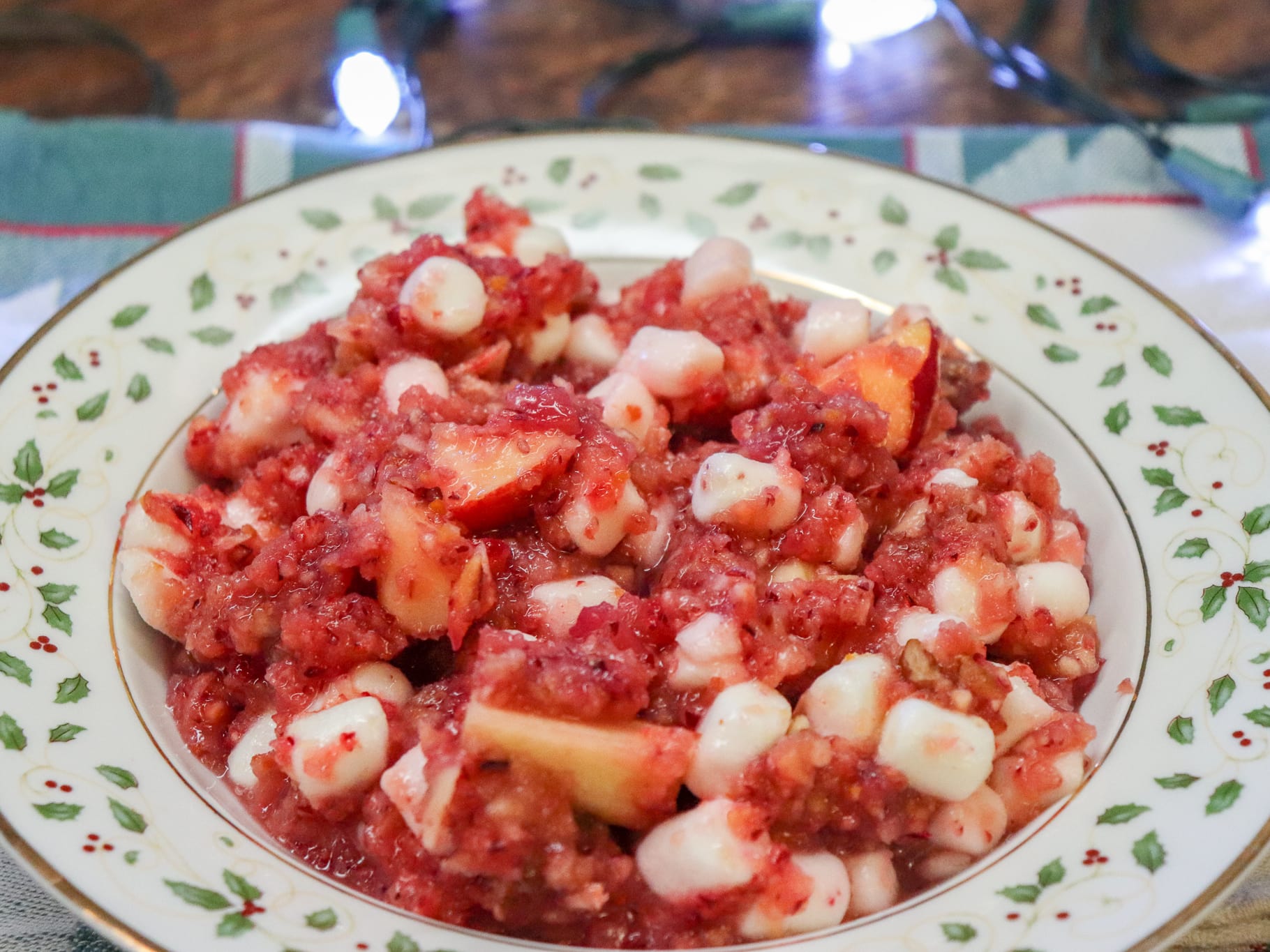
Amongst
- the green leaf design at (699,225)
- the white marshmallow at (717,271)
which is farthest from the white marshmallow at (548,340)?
the green leaf design at (699,225)

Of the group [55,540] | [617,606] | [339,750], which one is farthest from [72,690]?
[617,606]

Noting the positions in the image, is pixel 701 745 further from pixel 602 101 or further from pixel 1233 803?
pixel 602 101

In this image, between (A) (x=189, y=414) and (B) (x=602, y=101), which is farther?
(B) (x=602, y=101)

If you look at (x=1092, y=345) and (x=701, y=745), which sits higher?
(x=1092, y=345)

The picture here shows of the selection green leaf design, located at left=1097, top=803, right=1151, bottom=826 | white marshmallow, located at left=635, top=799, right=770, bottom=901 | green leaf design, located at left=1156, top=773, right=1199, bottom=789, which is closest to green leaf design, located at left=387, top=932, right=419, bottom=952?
white marshmallow, located at left=635, top=799, right=770, bottom=901

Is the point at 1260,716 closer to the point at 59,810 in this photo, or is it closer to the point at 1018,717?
the point at 1018,717

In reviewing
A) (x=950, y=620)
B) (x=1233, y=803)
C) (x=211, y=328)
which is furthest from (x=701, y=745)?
(x=211, y=328)
